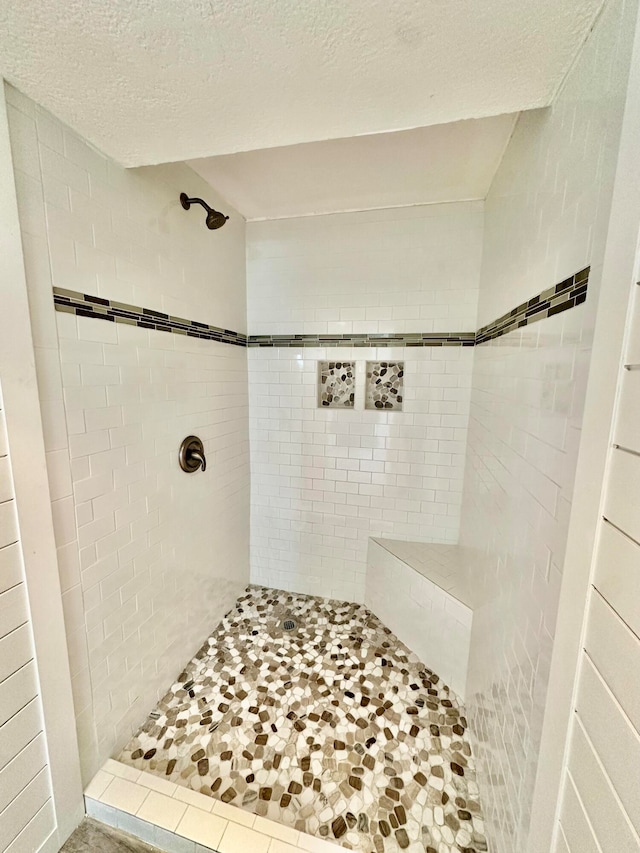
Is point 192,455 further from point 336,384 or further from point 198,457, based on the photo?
point 336,384

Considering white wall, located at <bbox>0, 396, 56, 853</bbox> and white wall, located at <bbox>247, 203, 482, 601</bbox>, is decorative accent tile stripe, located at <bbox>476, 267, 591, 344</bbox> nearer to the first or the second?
white wall, located at <bbox>247, 203, 482, 601</bbox>

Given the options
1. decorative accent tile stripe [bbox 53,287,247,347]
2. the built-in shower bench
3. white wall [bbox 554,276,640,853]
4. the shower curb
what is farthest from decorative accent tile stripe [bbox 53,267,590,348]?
the shower curb

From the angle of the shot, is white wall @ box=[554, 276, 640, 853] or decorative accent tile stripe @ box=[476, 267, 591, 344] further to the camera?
decorative accent tile stripe @ box=[476, 267, 591, 344]

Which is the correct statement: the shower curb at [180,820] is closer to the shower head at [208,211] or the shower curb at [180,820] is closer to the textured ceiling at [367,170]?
the shower head at [208,211]

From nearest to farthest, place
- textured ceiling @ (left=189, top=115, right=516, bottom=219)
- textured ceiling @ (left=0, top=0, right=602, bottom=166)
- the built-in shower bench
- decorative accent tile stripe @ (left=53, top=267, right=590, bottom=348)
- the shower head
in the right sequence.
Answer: textured ceiling @ (left=0, top=0, right=602, bottom=166) → decorative accent tile stripe @ (left=53, top=267, right=590, bottom=348) → textured ceiling @ (left=189, top=115, right=516, bottom=219) → the shower head → the built-in shower bench

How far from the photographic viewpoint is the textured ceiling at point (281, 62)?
0.64m

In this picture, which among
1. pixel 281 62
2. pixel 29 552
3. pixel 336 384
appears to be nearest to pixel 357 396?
pixel 336 384

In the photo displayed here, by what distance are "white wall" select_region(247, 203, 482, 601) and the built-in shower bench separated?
0.38 feet

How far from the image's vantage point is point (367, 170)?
5.13 ft

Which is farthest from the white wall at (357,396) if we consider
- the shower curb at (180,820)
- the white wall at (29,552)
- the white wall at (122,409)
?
the white wall at (29,552)

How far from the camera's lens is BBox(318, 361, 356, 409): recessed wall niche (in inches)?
83.8

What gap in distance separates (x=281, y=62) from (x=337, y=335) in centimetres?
134

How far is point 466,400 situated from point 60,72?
202 centimetres

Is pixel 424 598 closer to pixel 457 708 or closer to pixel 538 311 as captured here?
pixel 457 708
